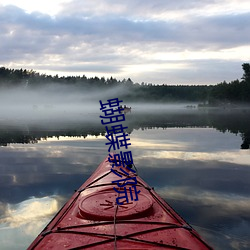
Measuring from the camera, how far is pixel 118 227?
504 centimetres

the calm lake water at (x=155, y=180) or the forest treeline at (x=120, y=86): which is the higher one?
the forest treeline at (x=120, y=86)

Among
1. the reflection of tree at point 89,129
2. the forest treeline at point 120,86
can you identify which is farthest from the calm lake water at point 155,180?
the forest treeline at point 120,86

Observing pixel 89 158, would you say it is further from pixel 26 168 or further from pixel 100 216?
pixel 100 216

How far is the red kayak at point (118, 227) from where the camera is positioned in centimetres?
459

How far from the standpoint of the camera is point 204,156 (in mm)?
16609

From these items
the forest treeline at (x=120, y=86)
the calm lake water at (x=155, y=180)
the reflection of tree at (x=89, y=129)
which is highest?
the forest treeline at (x=120, y=86)

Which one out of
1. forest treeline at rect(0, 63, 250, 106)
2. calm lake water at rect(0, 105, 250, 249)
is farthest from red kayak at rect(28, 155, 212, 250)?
forest treeline at rect(0, 63, 250, 106)

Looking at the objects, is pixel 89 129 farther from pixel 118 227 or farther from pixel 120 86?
pixel 120 86

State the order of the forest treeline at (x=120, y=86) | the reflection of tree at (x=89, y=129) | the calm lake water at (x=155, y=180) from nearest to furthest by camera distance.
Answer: the calm lake water at (x=155, y=180)
the reflection of tree at (x=89, y=129)
the forest treeline at (x=120, y=86)

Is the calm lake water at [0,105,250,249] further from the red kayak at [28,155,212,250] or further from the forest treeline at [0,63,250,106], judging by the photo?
the forest treeline at [0,63,250,106]

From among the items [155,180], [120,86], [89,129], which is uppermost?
[120,86]

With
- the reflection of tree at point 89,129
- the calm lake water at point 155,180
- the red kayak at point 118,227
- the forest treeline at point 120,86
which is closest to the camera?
the red kayak at point 118,227

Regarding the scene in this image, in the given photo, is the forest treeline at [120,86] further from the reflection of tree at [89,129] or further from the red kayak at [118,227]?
the red kayak at [118,227]

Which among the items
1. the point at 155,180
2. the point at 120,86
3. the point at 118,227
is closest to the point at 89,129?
the point at 155,180
